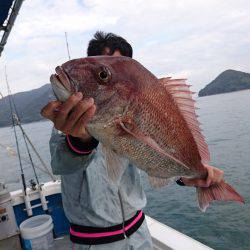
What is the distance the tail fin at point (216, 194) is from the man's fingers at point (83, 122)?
3.17 ft

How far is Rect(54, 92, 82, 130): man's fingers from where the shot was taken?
5.49ft

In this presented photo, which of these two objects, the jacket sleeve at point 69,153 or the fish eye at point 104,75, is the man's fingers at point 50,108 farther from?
the jacket sleeve at point 69,153

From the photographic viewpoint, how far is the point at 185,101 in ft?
6.70

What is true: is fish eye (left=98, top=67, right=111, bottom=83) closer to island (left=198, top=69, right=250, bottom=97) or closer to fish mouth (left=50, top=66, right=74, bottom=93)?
fish mouth (left=50, top=66, right=74, bottom=93)

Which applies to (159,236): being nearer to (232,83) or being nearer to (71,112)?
(71,112)

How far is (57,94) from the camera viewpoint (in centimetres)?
171

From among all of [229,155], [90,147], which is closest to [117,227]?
[90,147]

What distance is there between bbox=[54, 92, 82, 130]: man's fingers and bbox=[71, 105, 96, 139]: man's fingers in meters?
0.07

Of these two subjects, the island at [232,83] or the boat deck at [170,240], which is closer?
the boat deck at [170,240]

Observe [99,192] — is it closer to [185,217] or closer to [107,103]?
[107,103]

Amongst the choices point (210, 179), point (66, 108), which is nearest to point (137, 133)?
point (66, 108)

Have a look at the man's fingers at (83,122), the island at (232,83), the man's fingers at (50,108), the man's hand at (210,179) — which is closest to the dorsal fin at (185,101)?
the man's hand at (210,179)

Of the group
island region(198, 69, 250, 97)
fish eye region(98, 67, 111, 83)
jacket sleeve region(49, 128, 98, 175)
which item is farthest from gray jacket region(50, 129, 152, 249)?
island region(198, 69, 250, 97)

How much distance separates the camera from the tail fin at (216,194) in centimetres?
221
